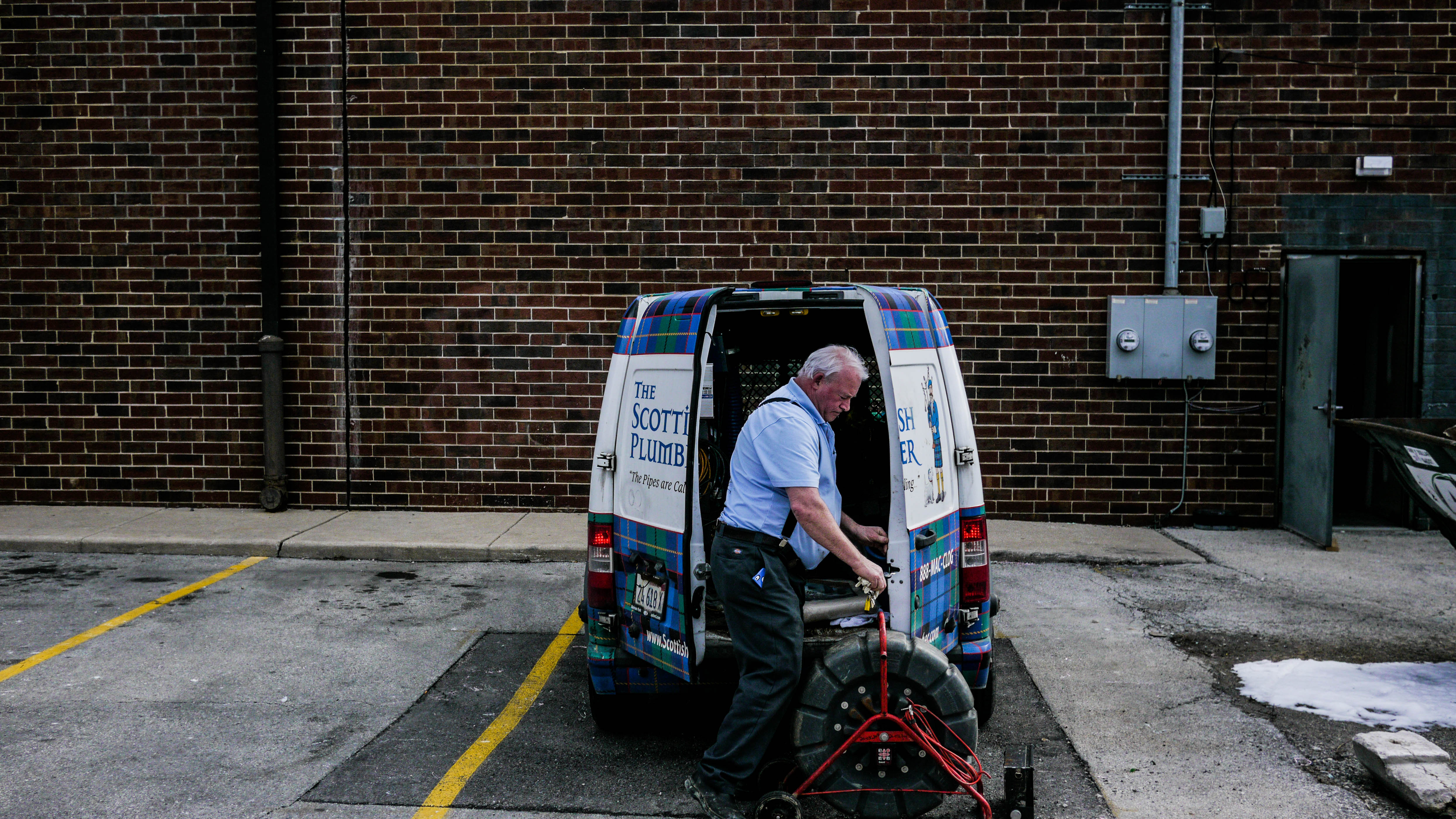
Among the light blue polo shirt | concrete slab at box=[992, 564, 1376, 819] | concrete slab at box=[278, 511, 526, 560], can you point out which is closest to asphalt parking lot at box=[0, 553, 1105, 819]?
concrete slab at box=[992, 564, 1376, 819]

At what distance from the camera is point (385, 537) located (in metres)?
8.83

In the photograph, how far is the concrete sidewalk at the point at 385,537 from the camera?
8516 mm

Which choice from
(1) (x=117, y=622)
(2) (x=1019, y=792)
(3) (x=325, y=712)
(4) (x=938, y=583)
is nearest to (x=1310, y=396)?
(4) (x=938, y=583)

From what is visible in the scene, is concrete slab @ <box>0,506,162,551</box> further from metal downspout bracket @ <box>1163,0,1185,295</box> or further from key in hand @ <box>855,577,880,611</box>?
metal downspout bracket @ <box>1163,0,1185,295</box>

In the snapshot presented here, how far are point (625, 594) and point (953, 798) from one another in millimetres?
1672

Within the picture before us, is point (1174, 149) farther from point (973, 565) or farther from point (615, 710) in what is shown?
point (615, 710)

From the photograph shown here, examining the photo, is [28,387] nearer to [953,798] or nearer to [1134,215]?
[953,798]

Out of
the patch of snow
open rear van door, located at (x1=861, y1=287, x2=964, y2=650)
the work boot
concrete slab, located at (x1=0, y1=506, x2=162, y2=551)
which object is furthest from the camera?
concrete slab, located at (x1=0, y1=506, x2=162, y2=551)

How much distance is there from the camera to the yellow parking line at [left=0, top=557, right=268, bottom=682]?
5902mm

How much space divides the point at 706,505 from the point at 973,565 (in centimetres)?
135

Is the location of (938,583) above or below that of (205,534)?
above

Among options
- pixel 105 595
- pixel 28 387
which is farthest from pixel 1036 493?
pixel 28 387

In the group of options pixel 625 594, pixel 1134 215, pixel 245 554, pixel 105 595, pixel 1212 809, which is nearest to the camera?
pixel 1212 809

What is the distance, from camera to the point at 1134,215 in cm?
968
